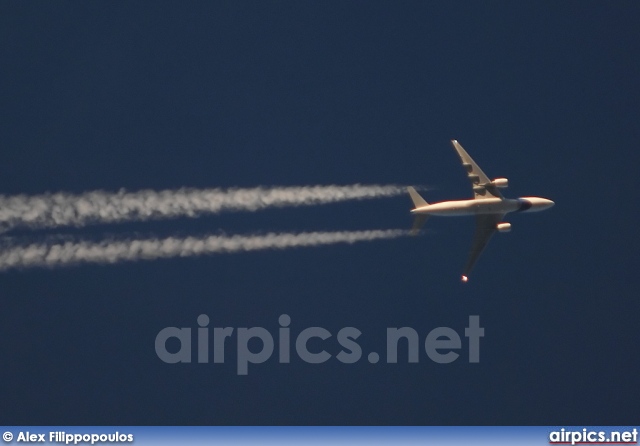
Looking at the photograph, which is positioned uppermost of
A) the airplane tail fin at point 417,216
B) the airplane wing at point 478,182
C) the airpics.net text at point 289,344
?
the airplane wing at point 478,182

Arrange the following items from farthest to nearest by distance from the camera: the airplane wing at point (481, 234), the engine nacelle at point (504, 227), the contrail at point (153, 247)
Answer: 1. the airplane wing at point (481, 234)
2. the engine nacelle at point (504, 227)
3. the contrail at point (153, 247)

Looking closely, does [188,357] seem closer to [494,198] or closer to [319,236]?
[319,236]

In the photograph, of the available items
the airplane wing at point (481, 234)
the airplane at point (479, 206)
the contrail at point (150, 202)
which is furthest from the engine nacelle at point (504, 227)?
the contrail at point (150, 202)

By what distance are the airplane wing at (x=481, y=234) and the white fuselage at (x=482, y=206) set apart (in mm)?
1290

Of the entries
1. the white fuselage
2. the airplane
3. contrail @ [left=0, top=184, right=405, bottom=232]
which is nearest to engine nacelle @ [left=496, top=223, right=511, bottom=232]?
the airplane

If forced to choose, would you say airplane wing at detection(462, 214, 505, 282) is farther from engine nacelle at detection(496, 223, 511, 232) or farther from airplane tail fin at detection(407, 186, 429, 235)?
airplane tail fin at detection(407, 186, 429, 235)

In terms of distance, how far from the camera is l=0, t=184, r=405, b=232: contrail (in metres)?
41.8

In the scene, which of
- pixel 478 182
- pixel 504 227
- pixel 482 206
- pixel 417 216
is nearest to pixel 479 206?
pixel 482 206

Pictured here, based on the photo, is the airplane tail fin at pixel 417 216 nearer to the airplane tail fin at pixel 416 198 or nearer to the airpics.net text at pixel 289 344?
the airplane tail fin at pixel 416 198

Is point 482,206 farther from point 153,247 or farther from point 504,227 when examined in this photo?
point 153,247

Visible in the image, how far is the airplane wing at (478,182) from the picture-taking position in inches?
1882

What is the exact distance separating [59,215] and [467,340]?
20.5m

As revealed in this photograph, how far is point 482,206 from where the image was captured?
46844mm

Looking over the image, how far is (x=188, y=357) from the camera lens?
5100 cm
